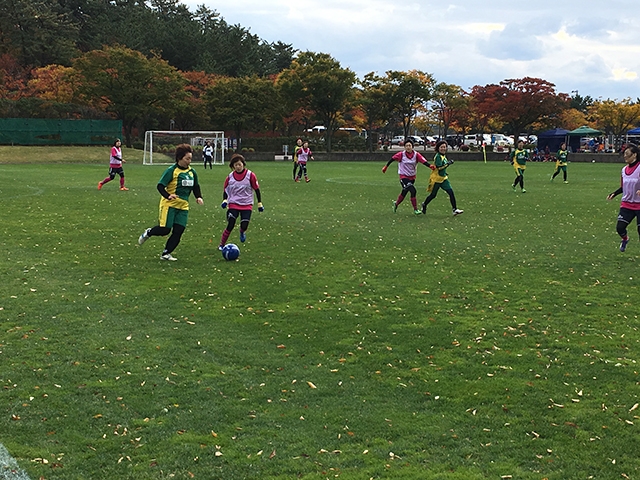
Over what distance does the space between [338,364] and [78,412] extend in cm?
231

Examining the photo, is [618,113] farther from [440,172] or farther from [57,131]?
[440,172]

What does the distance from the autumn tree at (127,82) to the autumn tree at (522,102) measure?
2954 centimetres

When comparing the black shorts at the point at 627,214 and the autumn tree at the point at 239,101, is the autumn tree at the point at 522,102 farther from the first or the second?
the black shorts at the point at 627,214

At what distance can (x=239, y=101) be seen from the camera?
193 feet

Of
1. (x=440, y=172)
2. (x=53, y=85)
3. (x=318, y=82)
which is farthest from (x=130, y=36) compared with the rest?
(x=440, y=172)

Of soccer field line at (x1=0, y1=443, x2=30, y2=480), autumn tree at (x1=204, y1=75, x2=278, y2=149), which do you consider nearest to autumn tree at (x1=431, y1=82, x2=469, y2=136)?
autumn tree at (x1=204, y1=75, x2=278, y2=149)

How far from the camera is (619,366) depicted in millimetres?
6020

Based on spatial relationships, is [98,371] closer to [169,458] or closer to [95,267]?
[169,458]

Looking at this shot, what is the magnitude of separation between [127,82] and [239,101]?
10336mm

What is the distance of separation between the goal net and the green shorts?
39916 mm

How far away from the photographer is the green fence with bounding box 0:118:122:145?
50094 millimetres

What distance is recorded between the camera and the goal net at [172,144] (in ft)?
167

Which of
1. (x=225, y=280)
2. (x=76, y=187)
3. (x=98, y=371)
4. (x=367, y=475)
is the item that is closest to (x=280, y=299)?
(x=225, y=280)

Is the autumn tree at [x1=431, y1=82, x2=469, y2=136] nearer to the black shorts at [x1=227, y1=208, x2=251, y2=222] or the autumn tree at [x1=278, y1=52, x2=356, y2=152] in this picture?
the autumn tree at [x1=278, y1=52, x2=356, y2=152]
